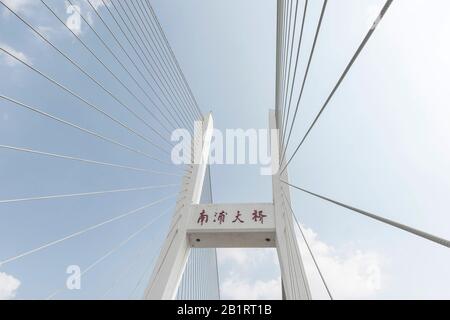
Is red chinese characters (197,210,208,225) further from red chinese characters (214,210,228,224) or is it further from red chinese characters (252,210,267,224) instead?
red chinese characters (252,210,267,224)

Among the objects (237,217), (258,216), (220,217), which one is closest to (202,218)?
(220,217)

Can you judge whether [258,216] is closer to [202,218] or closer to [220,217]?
[220,217]

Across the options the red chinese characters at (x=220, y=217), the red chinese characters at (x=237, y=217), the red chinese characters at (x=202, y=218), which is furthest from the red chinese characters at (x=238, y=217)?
the red chinese characters at (x=202, y=218)

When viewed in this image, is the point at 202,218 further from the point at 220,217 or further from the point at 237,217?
the point at 237,217

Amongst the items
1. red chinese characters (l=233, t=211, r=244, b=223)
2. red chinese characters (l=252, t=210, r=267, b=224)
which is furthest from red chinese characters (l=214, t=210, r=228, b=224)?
red chinese characters (l=252, t=210, r=267, b=224)

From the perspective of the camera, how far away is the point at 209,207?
284 cm

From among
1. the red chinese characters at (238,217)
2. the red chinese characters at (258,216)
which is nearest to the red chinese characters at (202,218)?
the red chinese characters at (238,217)

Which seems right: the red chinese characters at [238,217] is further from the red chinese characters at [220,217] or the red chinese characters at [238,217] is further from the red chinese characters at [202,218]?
the red chinese characters at [202,218]

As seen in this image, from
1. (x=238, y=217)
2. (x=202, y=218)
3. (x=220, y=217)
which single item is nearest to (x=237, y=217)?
(x=238, y=217)

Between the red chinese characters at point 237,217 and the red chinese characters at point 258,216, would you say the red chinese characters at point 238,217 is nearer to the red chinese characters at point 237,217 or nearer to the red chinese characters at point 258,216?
the red chinese characters at point 237,217

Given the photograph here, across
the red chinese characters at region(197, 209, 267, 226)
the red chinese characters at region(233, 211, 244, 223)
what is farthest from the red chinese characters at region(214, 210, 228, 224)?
the red chinese characters at region(233, 211, 244, 223)

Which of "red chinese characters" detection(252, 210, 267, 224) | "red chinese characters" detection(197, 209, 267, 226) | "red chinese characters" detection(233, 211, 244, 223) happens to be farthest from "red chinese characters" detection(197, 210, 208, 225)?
"red chinese characters" detection(252, 210, 267, 224)

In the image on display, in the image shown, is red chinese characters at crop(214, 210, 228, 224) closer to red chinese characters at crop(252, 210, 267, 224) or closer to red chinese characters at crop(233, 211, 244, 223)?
red chinese characters at crop(233, 211, 244, 223)
